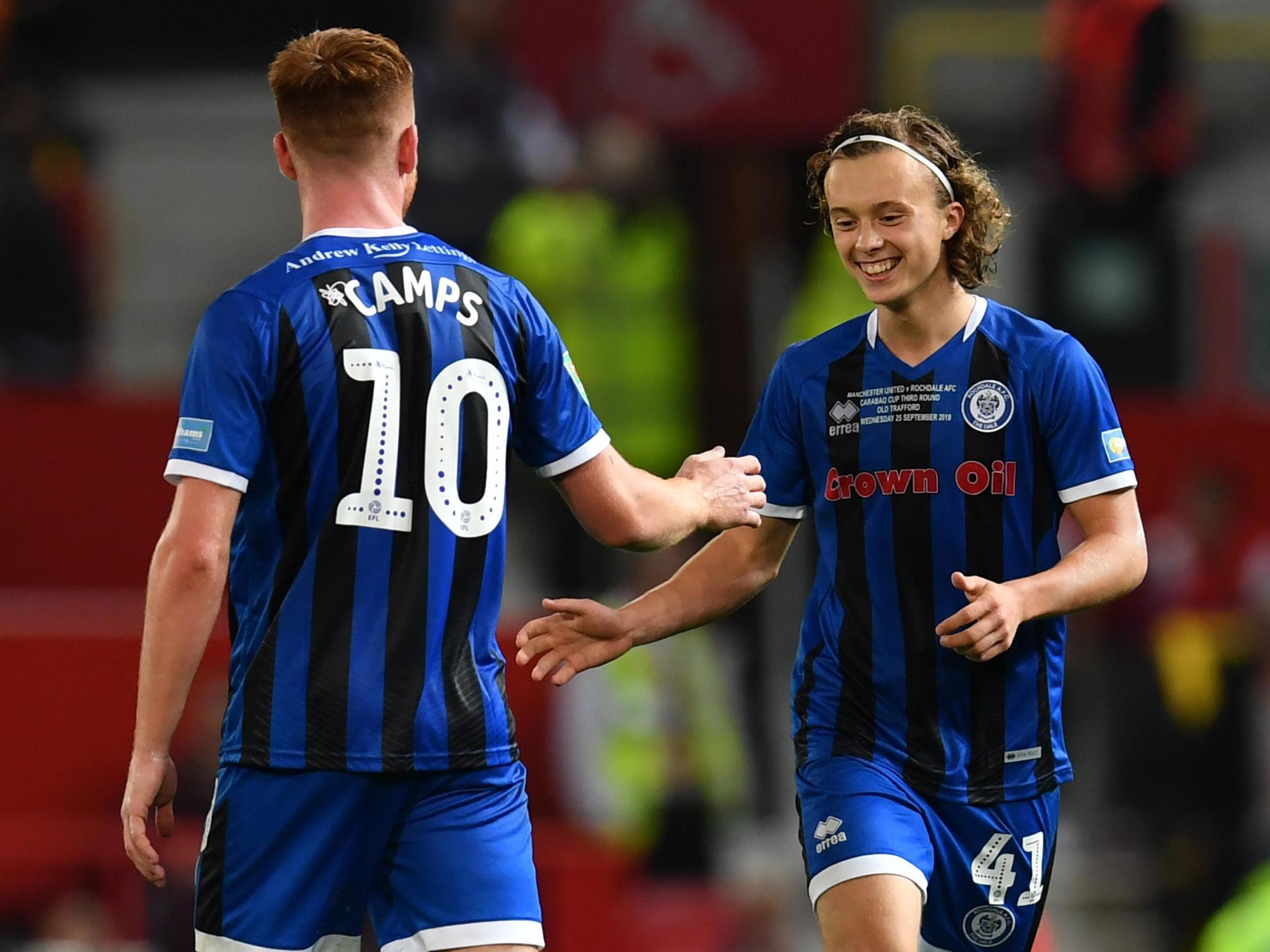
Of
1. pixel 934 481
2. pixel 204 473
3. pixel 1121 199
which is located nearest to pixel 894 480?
pixel 934 481

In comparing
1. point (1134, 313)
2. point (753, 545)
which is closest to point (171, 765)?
point (753, 545)

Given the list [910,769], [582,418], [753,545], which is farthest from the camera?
[753,545]

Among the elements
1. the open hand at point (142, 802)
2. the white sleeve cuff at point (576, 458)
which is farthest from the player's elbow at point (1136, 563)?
the open hand at point (142, 802)

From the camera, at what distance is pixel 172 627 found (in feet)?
12.2

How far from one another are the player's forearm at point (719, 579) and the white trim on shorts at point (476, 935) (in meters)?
0.90

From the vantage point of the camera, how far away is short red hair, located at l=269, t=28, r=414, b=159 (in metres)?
3.92

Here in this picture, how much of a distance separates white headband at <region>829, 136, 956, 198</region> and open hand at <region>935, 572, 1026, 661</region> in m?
1.00

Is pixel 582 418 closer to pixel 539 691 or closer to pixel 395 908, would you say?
pixel 395 908

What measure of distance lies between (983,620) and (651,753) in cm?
562

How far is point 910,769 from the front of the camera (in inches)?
177

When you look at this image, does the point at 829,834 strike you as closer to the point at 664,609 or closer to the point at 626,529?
the point at 664,609

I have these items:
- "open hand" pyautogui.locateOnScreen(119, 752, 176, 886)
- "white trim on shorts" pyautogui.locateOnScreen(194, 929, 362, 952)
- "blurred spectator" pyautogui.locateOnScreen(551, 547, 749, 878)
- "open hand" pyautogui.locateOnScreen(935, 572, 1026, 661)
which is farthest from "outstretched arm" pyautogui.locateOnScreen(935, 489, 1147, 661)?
"blurred spectator" pyautogui.locateOnScreen(551, 547, 749, 878)

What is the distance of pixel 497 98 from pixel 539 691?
139 inches

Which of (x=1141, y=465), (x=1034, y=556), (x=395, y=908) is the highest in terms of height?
(x=1141, y=465)
